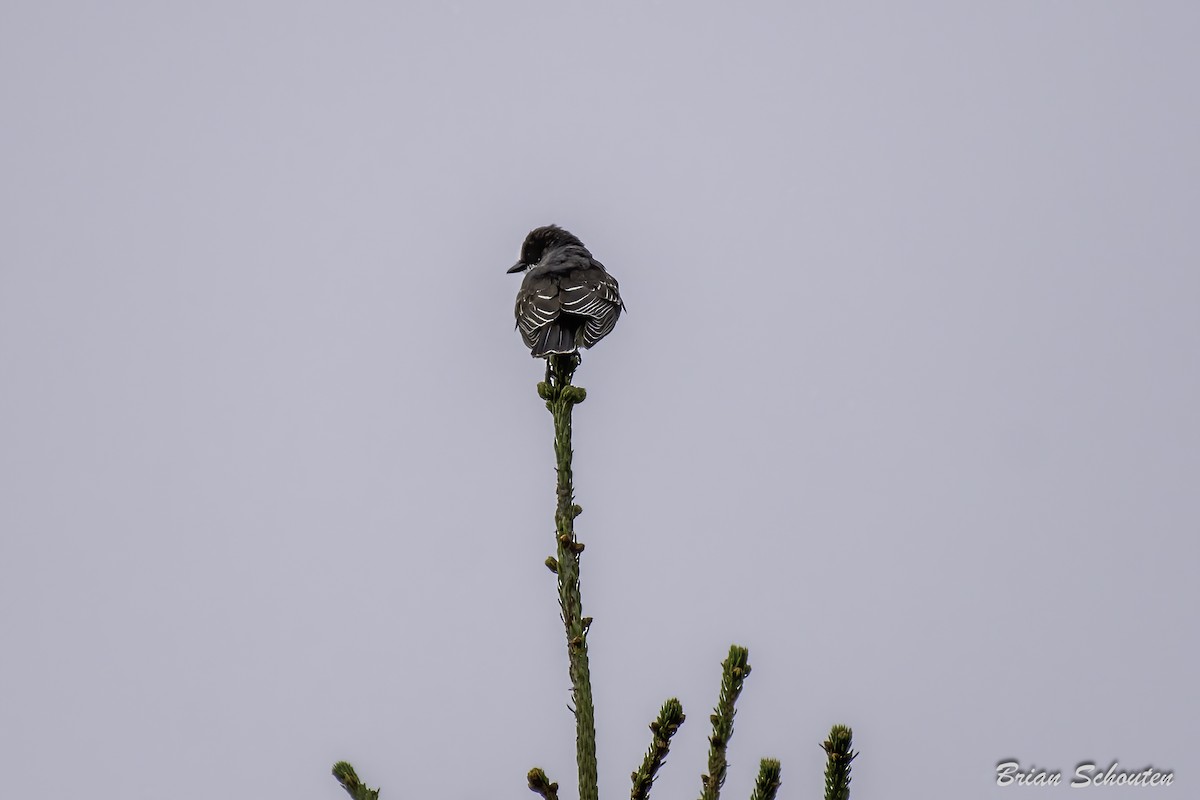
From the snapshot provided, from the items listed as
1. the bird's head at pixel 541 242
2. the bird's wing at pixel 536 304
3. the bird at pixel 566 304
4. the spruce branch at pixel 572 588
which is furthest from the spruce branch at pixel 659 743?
the bird's head at pixel 541 242

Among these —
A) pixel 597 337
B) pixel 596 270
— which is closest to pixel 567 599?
pixel 597 337

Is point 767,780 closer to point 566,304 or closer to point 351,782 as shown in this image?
point 351,782

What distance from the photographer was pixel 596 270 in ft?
30.0

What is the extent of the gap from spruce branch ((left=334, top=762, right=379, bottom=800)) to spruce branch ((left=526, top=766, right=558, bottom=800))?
0.48m

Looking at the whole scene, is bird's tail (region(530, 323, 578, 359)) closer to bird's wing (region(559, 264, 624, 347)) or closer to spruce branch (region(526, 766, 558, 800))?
bird's wing (region(559, 264, 624, 347))

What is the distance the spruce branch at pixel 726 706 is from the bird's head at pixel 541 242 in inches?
297

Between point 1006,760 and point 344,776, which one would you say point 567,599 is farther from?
point 1006,760

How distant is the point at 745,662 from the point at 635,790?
1.76 feet

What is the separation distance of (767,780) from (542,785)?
0.67 m

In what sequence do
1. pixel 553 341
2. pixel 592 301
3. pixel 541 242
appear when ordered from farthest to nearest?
pixel 541 242
pixel 592 301
pixel 553 341

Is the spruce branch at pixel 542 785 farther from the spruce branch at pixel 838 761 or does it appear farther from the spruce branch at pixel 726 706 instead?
the spruce branch at pixel 838 761

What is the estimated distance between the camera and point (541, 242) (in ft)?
35.2

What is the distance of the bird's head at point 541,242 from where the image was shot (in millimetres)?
10602

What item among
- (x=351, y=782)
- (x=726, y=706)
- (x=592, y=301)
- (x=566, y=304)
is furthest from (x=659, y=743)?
(x=592, y=301)
